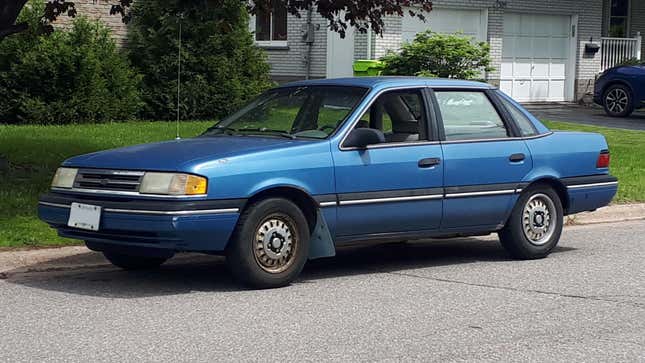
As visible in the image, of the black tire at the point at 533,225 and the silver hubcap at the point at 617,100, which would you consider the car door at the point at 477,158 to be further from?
the silver hubcap at the point at 617,100

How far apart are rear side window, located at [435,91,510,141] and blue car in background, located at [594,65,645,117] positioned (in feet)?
51.8

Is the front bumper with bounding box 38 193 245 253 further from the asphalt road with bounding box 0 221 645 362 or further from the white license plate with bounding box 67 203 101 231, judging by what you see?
the asphalt road with bounding box 0 221 645 362

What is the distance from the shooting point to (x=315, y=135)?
8617 millimetres

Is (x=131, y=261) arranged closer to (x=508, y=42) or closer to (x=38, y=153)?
(x=38, y=153)

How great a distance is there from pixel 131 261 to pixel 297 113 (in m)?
1.75

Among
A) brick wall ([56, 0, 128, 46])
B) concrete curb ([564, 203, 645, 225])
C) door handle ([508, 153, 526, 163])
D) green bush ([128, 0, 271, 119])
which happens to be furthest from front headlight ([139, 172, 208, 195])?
brick wall ([56, 0, 128, 46])

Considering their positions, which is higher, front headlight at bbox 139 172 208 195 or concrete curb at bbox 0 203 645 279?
front headlight at bbox 139 172 208 195

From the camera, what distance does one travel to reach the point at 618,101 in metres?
24.9

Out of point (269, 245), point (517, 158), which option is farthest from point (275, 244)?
point (517, 158)

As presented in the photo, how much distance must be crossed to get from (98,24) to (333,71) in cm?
708

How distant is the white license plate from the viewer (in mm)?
7906

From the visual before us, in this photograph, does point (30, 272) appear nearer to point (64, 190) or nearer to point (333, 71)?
point (64, 190)

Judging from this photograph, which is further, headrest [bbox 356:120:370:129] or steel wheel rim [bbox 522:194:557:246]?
steel wheel rim [bbox 522:194:557:246]

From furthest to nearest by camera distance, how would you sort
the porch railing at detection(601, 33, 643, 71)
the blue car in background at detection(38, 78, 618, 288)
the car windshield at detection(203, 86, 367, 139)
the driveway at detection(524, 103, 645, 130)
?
the porch railing at detection(601, 33, 643, 71), the driveway at detection(524, 103, 645, 130), the car windshield at detection(203, 86, 367, 139), the blue car in background at detection(38, 78, 618, 288)
